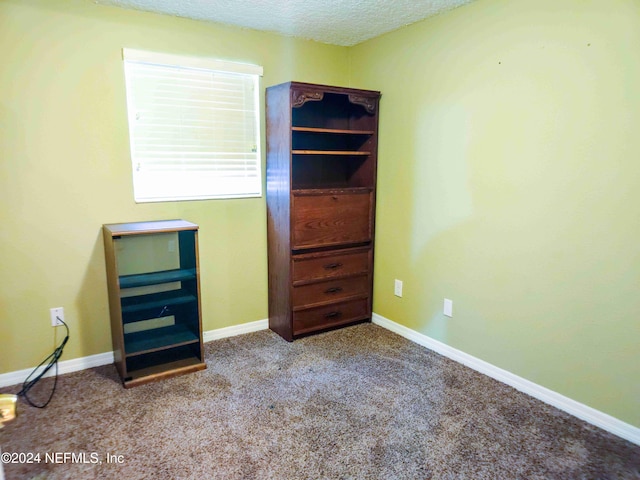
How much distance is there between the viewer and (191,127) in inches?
112

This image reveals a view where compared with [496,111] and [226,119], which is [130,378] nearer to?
[226,119]

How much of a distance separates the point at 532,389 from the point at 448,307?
0.69m

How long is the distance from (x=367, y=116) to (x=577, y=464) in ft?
8.37

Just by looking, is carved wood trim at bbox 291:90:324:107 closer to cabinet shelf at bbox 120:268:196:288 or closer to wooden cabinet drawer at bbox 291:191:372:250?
wooden cabinet drawer at bbox 291:191:372:250

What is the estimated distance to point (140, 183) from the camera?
8.94ft

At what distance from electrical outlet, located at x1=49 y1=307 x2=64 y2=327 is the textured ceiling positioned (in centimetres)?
186

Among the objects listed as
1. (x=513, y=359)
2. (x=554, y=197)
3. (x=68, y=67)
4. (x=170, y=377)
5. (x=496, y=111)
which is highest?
(x=68, y=67)

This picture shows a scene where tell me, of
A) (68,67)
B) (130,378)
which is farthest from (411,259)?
(68,67)

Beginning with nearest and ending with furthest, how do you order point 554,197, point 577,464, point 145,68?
point 577,464, point 554,197, point 145,68

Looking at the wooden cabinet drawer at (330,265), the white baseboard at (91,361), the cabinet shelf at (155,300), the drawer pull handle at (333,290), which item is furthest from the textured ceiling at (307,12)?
the white baseboard at (91,361)

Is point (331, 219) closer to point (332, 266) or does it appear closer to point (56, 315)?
point (332, 266)

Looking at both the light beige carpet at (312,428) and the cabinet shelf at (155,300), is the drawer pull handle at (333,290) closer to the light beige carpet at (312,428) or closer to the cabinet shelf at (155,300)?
the light beige carpet at (312,428)

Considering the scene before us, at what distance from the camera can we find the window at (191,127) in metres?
2.67

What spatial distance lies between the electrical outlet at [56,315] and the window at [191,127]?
83 centimetres
